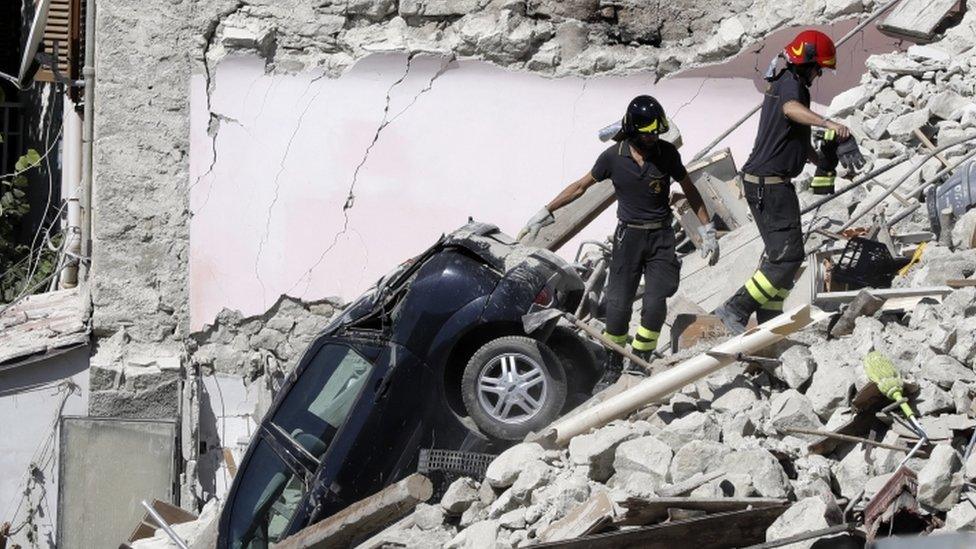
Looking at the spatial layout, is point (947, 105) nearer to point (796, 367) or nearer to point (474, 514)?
point (796, 367)

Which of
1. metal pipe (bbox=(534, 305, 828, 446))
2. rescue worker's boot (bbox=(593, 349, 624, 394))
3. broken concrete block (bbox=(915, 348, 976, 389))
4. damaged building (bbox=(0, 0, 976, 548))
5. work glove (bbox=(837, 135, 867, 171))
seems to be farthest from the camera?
damaged building (bbox=(0, 0, 976, 548))

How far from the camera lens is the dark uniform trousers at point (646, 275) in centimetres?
947

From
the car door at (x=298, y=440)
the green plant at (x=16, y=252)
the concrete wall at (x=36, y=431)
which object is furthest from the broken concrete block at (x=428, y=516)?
the green plant at (x=16, y=252)

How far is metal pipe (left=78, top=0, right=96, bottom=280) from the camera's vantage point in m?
12.9

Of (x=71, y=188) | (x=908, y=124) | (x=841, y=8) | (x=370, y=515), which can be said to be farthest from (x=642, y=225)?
(x=71, y=188)

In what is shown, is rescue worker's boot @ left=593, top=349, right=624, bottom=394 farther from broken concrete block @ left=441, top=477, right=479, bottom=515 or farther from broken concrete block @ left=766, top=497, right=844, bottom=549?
broken concrete block @ left=766, top=497, right=844, bottom=549

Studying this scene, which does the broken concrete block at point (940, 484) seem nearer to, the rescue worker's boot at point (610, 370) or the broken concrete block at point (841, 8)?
the rescue worker's boot at point (610, 370)

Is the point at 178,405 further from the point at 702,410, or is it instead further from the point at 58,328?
the point at 702,410

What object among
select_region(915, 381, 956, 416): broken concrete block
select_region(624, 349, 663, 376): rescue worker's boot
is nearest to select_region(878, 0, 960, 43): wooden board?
select_region(624, 349, 663, 376): rescue worker's boot

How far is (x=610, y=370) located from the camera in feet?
30.8

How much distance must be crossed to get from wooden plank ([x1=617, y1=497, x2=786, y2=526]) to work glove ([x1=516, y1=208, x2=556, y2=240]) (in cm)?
328

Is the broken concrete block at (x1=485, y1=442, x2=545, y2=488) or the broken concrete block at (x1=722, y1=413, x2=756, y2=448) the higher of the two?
the broken concrete block at (x1=722, y1=413, x2=756, y2=448)

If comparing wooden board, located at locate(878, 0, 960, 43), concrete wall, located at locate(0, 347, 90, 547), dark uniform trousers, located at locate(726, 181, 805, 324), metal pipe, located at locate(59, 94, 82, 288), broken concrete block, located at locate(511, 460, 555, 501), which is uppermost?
wooden board, located at locate(878, 0, 960, 43)

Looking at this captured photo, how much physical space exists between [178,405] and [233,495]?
3569mm
